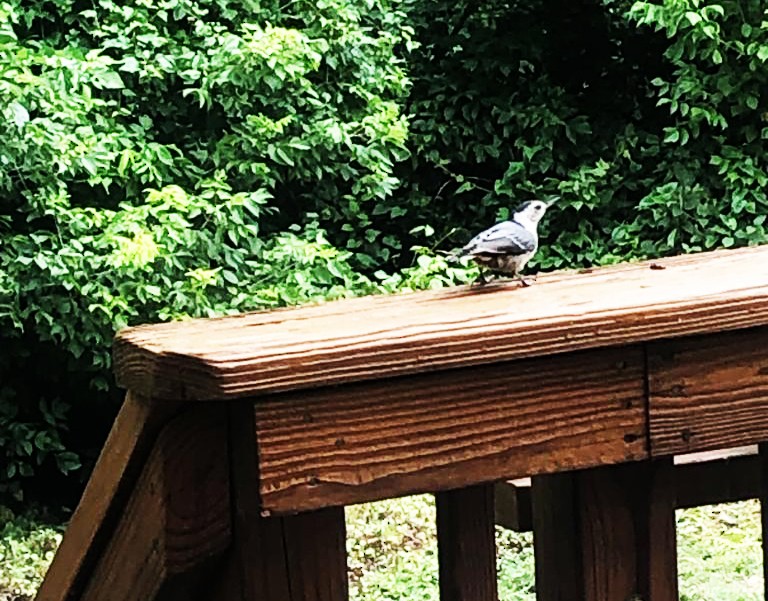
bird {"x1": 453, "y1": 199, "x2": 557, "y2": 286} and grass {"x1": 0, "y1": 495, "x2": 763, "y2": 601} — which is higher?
bird {"x1": 453, "y1": 199, "x2": 557, "y2": 286}

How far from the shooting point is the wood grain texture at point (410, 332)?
0.65 metres

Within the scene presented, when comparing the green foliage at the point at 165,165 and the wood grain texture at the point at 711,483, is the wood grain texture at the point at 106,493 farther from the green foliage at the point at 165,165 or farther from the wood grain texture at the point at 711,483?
the green foliage at the point at 165,165

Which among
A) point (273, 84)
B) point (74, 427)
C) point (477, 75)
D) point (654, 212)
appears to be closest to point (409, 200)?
point (477, 75)

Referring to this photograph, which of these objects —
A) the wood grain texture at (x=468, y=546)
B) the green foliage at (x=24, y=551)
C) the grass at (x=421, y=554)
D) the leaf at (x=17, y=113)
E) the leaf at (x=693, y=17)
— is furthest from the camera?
the leaf at (x=693, y=17)

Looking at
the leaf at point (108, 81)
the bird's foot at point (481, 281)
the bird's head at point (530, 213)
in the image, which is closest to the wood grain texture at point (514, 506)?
the bird's foot at point (481, 281)

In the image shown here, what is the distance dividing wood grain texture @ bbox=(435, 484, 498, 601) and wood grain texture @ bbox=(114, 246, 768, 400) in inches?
4.1

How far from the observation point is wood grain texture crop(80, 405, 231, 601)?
2.21ft

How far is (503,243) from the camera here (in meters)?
1.56

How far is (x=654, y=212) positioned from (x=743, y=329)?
636 centimetres

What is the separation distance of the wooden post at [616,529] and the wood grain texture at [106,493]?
0.74ft

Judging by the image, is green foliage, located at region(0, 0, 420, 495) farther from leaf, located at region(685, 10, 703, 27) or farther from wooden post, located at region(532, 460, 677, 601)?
wooden post, located at region(532, 460, 677, 601)

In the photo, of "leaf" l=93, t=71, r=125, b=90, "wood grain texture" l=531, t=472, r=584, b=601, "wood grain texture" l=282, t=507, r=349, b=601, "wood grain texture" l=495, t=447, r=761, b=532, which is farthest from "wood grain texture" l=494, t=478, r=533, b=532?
"leaf" l=93, t=71, r=125, b=90

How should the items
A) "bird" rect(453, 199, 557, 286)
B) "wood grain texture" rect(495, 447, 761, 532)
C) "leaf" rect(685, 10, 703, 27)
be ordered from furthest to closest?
"leaf" rect(685, 10, 703, 27) < "bird" rect(453, 199, 557, 286) < "wood grain texture" rect(495, 447, 761, 532)

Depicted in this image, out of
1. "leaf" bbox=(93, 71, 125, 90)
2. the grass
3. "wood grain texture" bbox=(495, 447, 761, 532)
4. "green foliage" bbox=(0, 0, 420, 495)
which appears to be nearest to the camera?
"wood grain texture" bbox=(495, 447, 761, 532)
